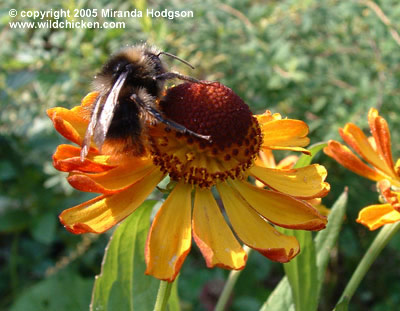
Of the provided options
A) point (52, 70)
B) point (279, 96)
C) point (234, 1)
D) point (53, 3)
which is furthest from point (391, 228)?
point (53, 3)

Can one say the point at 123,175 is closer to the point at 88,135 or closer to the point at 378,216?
the point at 88,135

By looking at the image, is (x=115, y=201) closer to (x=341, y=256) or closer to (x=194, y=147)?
(x=194, y=147)

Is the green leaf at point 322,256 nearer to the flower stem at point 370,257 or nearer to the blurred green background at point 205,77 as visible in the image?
the flower stem at point 370,257

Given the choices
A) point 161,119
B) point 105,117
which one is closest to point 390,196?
point 161,119

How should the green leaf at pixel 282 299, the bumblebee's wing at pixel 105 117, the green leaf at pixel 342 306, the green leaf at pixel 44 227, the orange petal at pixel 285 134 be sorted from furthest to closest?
the green leaf at pixel 44 227
the green leaf at pixel 282 299
the orange petal at pixel 285 134
the green leaf at pixel 342 306
the bumblebee's wing at pixel 105 117

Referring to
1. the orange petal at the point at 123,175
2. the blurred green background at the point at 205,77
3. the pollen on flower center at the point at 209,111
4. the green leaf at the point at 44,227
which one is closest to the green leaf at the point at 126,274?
the orange petal at the point at 123,175
